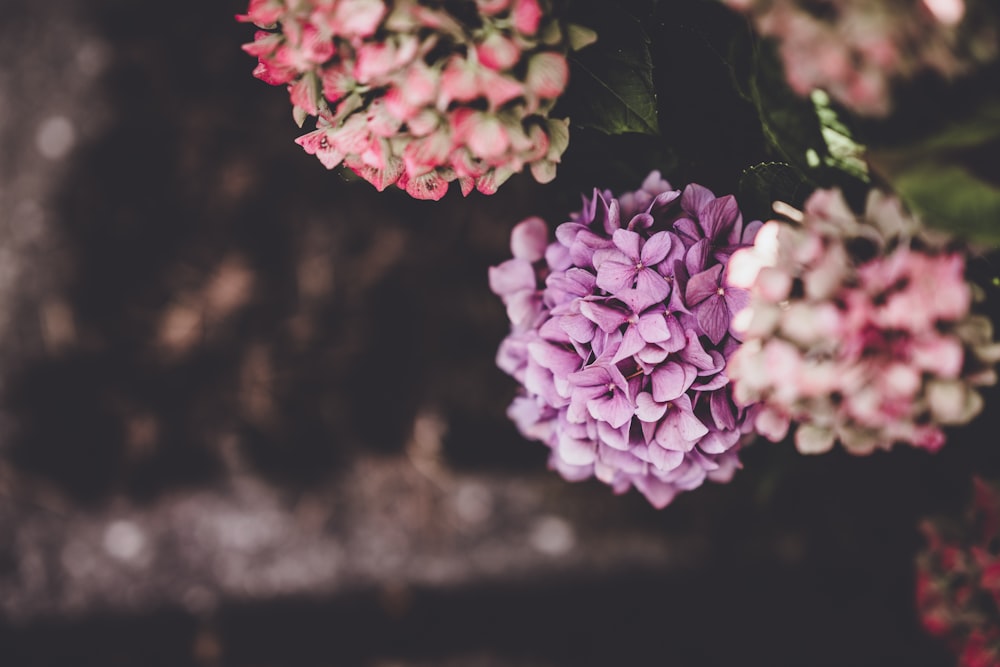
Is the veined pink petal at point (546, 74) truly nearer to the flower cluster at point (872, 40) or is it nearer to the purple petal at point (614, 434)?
the flower cluster at point (872, 40)

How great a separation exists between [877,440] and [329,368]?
53.6 inches

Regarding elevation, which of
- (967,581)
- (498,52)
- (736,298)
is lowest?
(967,581)

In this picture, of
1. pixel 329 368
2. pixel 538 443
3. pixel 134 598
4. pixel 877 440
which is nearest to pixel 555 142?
pixel 877 440

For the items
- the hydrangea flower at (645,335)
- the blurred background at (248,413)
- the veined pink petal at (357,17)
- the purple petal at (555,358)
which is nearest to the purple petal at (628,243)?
the hydrangea flower at (645,335)

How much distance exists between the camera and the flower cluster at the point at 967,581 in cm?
86

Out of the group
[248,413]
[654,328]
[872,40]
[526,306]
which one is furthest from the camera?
[248,413]

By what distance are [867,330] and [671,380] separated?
0.17 metres

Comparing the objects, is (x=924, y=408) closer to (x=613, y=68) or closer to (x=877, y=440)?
(x=877, y=440)

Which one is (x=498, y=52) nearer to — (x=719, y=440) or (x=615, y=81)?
(x=615, y=81)

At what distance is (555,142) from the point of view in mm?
625

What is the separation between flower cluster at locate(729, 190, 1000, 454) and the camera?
0.50m

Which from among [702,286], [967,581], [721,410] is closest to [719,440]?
[721,410]

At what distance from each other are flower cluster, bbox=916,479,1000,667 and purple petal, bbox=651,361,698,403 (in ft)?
1.51

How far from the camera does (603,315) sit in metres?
0.65
